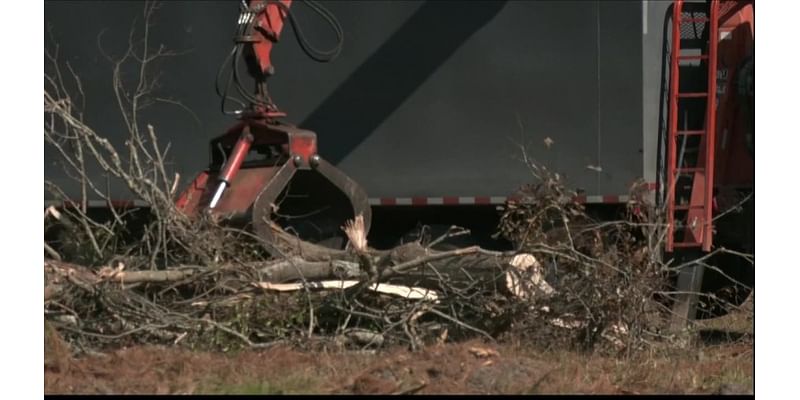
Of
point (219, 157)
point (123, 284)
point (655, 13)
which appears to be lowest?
point (123, 284)

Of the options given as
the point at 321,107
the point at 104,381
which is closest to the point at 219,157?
the point at 321,107

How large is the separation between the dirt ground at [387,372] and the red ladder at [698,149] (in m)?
1.90

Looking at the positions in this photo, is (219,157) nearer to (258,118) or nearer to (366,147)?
(258,118)

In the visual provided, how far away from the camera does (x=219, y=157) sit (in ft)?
31.9

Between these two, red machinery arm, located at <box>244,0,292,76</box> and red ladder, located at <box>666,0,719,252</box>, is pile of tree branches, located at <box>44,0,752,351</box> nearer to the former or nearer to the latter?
red ladder, located at <box>666,0,719,252</box>

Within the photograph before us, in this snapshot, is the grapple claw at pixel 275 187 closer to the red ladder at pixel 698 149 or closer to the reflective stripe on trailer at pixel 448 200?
the reflective stripe on trailer at pixel 448 200

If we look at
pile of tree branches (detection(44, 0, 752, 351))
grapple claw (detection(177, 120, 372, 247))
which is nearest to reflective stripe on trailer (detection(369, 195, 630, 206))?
grapple claw (detection(177, 120, 372, 247))

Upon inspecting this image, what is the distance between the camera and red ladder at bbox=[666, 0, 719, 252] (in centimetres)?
898

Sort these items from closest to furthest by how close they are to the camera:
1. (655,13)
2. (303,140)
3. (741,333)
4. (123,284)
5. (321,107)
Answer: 1. (123,284)
2. (741,333)
3. (303,140)
4. (655,13)
5. (321,107)

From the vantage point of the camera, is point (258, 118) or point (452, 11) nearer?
point (258, 118)

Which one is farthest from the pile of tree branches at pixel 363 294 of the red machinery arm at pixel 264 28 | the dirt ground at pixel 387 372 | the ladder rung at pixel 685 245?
the red machinery arm at pixel 264 28

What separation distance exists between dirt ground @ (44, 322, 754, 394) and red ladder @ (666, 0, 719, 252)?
75.0 inches

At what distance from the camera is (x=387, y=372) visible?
6633 millimetres

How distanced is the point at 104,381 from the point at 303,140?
9.69 ft
